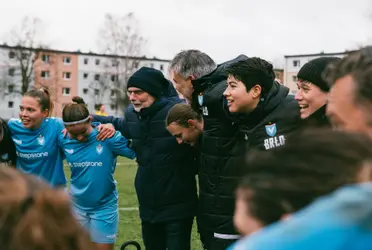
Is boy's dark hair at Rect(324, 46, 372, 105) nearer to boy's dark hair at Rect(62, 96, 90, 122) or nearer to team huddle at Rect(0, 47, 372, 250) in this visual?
team huddle at Rect(0, 47, 372, 250)

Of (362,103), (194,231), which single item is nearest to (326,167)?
(362,103)

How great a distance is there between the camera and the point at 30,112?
5.74 metres

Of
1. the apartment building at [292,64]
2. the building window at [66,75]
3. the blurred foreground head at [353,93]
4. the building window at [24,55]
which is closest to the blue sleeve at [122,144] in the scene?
the blurred foreground head at [353,93]

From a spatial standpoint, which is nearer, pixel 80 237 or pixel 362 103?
pixel 80 237

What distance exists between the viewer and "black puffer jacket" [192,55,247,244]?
4.50m

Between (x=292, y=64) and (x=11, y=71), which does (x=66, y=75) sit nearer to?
(x=11, y=71)

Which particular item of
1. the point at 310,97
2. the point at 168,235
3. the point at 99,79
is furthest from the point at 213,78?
the point at 99,79

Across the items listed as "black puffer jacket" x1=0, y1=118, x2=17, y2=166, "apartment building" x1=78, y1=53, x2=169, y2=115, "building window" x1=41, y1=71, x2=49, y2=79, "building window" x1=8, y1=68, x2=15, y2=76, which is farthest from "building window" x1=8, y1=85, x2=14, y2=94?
"black puffer jacket" x1=0, y1=118, x2=17, y2=166

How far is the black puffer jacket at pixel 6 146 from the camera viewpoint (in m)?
5.39

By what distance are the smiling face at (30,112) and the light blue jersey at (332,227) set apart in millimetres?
4942

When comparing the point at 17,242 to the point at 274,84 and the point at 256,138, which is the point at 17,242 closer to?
the point at 256,138

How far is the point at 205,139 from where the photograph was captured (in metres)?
4.68

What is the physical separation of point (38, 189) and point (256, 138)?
9.66ft

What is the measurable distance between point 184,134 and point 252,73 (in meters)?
1.07
